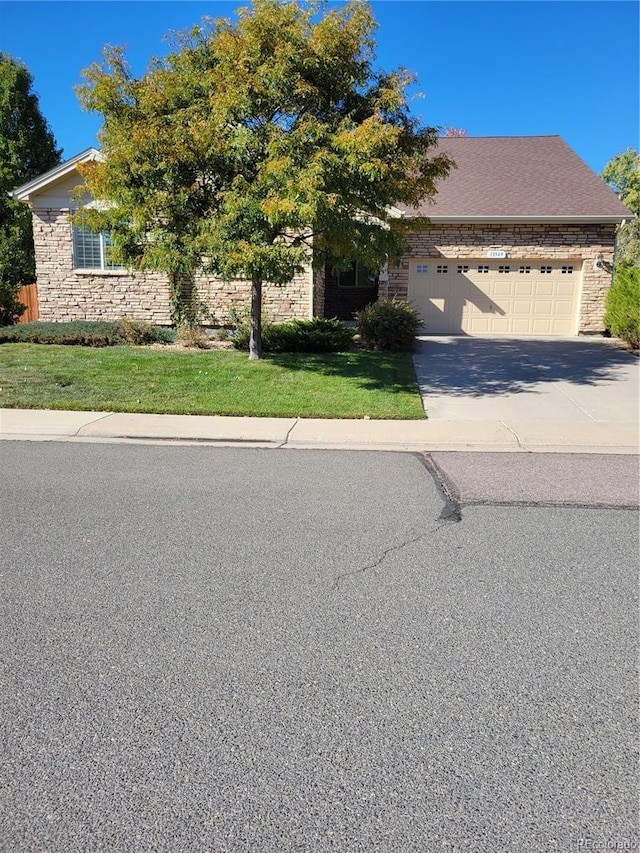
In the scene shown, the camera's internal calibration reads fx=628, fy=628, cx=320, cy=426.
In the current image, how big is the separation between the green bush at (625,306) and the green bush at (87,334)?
A: 40.2 feet

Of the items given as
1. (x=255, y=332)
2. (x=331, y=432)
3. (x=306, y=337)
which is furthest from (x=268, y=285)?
(x=331, y=432)

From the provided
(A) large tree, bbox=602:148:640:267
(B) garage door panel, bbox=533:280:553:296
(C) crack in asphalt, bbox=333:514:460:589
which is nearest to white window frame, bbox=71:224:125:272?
(B) garage door panel, bbox=533:280:553:296

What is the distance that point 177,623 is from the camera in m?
3.57

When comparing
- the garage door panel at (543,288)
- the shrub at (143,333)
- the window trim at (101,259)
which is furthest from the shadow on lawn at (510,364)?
the window trim at (101,259)

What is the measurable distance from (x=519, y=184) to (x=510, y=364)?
898 centimetres

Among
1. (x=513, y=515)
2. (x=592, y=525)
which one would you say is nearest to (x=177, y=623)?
(x=513, y=515)

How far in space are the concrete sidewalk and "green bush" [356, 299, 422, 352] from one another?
669cm

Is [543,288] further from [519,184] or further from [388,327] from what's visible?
[388,327]

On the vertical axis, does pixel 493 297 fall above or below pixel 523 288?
below

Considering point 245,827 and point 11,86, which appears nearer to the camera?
point 245,827

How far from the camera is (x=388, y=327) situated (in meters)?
15.5

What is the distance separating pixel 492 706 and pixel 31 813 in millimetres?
1934

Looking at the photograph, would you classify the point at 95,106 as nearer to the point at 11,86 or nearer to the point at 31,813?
the point at 31,813

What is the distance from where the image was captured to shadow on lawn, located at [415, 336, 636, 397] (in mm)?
12305
